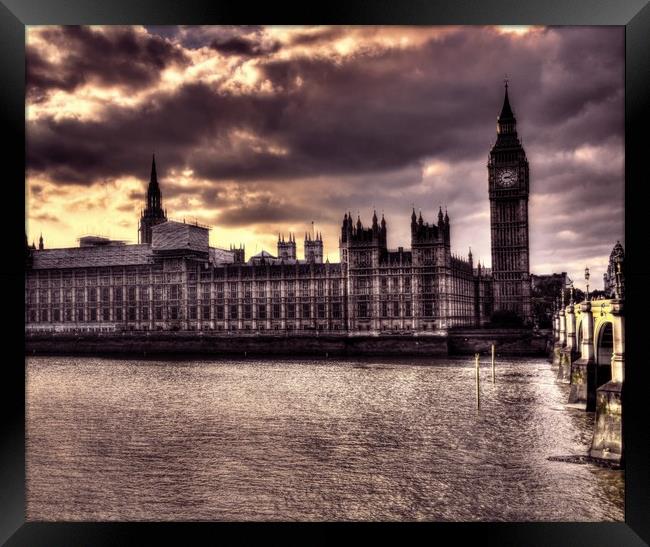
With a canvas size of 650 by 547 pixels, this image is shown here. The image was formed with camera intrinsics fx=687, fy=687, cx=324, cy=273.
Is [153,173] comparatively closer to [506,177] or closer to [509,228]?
[506,177]

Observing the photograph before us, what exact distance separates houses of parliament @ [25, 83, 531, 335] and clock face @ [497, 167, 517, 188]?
1686mm

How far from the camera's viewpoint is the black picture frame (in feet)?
23.1

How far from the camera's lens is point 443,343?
3278cm

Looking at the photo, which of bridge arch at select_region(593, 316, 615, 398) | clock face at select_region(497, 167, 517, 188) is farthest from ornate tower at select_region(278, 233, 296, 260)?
bridge arch at select_region(593, 316, 615, 398)

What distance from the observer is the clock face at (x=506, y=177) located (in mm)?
43906

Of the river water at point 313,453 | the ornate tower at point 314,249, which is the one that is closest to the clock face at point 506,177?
the ornate tower at point 314,249

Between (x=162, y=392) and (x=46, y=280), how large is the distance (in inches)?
960

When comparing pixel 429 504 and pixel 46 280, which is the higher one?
pixel 46 280

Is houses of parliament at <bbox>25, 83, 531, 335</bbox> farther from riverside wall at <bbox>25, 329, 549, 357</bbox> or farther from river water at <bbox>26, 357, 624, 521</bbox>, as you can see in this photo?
river water at <bbox>26, 357, 624, 521</bbox>

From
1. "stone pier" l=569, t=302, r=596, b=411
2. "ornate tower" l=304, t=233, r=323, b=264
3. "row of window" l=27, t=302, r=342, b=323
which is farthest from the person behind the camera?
"row of window" l=27, t=302, r=342, b=323

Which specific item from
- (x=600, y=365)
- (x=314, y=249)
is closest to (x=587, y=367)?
(x=600, y=365)
